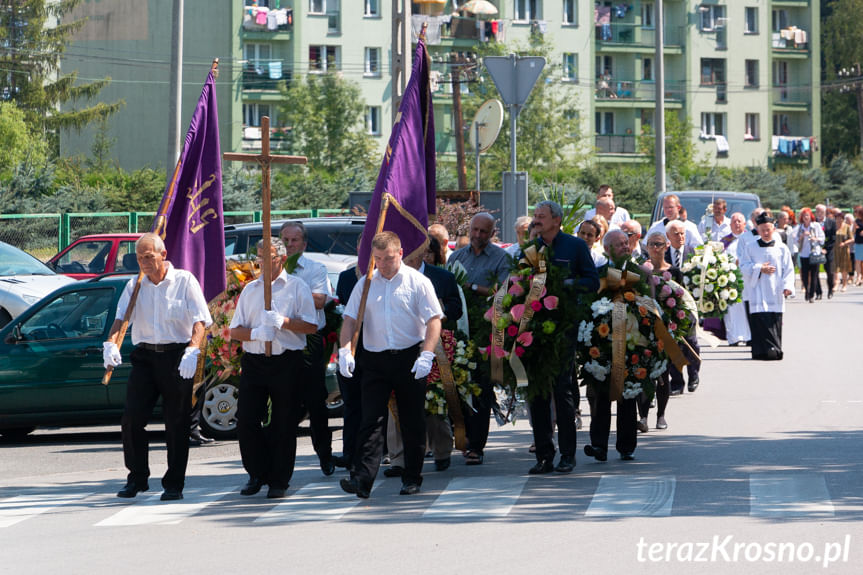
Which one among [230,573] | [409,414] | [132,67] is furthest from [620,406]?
[132,67]

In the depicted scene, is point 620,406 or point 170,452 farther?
point 620,406

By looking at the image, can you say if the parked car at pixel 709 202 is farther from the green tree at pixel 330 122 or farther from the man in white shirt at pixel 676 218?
the green tree at pixel 330 122

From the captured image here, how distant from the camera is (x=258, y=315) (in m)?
9.89

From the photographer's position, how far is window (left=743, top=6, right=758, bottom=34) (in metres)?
79.6

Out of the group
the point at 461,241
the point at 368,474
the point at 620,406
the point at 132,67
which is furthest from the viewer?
the point at 132,67

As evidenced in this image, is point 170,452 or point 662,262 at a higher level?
point 662,262

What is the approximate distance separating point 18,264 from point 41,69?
1914 inches

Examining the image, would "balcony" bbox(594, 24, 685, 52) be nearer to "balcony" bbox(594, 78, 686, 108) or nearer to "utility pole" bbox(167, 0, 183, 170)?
"balcony" bbox(594, 78, 686, 108)

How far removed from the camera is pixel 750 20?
3147 inches

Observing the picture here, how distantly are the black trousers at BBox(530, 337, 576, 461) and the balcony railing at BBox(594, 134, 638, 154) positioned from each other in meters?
65.7

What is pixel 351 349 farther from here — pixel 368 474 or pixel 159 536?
pixel 159 536

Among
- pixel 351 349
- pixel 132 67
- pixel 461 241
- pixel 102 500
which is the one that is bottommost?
pixel 102 500

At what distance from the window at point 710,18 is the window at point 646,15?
102 inches

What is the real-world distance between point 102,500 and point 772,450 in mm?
5103
